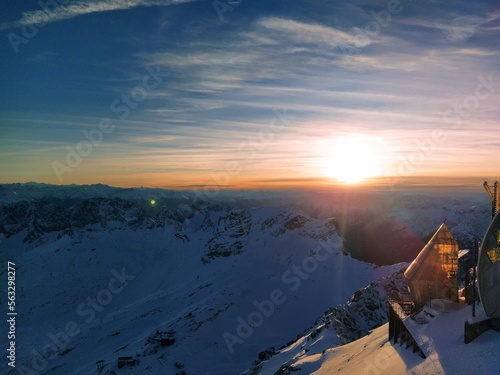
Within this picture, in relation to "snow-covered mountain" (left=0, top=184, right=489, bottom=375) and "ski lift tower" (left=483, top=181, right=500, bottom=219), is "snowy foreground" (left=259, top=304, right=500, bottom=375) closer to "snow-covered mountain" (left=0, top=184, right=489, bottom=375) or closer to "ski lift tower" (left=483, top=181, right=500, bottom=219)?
"ski lift tower" (left=483, top=181, right=500, bottom=219)

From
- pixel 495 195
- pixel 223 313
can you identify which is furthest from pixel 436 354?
pixel 223 313

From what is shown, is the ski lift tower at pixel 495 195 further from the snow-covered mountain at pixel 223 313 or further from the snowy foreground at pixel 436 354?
the snow-covered mountain at pixel 223 313

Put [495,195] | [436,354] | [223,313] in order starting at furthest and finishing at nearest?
[223,313] < [495,195] < [436,354]

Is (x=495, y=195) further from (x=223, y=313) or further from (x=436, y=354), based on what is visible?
(x=223, y=313)

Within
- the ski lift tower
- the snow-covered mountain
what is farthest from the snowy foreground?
the snow-covered mountain

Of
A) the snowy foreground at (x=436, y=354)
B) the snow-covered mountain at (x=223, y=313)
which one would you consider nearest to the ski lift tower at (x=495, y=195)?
the snowy foreground at (x=436, y=354)

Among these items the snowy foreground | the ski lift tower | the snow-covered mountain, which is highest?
the ski lift tower

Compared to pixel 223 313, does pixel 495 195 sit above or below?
above

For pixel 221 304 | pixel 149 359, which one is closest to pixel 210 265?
pixel 221 304

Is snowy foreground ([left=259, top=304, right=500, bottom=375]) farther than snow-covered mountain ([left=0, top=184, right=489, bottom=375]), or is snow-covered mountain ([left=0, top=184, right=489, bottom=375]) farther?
snow-covered mountain ([left=0, top=184, right=489, bottom=375])

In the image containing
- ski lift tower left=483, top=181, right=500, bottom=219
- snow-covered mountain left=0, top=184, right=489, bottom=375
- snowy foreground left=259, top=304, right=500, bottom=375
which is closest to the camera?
snowy foreground left=259, top=304, right=500, bottom=375

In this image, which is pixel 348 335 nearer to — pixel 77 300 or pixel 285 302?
pixel 285 302

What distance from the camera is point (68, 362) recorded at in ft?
342

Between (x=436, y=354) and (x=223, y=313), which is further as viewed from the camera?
(x=223, y=313)
